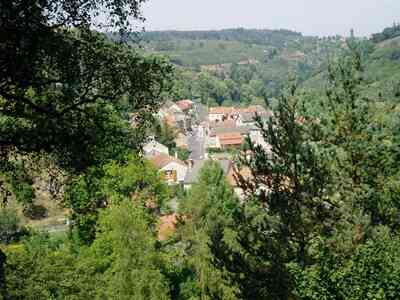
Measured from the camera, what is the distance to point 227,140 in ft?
291

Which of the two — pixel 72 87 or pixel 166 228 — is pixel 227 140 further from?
pixel 72 87

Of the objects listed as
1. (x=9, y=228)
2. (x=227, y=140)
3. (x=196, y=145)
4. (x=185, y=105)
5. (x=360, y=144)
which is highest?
(x=360, y=144)

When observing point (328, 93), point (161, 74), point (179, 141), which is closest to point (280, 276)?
point (328, 93)

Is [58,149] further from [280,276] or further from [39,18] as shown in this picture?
[280,276]

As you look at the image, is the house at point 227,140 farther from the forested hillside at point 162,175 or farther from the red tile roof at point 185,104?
the forested hillside at point 162,175

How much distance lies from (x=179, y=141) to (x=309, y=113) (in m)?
77.2

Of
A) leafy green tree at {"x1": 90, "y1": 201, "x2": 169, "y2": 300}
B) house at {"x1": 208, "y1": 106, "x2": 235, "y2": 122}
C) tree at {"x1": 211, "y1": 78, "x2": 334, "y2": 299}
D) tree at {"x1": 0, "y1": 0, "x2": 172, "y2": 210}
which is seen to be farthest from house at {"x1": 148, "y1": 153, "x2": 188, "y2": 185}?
Result: tree at {"x1": 0, "y1": 0, "x2": 172, "y2": 210}

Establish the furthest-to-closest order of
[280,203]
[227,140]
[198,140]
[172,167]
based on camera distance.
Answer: [198,140], [227,140], [172,167], [280,203]

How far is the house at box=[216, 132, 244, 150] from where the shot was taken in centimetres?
8741

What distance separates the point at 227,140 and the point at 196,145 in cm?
942

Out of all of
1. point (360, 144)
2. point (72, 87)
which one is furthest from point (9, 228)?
point (72, 87)

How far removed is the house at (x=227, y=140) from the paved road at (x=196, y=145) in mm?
3153

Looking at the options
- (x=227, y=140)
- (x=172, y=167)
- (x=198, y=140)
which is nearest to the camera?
(x=172, y=167)

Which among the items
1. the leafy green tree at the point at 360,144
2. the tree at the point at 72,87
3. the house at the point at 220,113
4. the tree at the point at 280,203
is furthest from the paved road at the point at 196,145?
the tree at the point at 72,87
